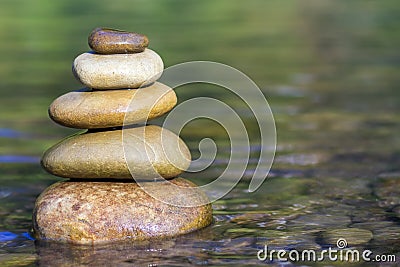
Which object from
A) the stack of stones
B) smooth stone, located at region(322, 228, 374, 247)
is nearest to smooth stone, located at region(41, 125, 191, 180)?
the stack of stones

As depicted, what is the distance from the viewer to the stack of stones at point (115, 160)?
627 centimetres

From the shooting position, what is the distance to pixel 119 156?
6.34 metres

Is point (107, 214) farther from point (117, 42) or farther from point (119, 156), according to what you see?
point (117, 42)

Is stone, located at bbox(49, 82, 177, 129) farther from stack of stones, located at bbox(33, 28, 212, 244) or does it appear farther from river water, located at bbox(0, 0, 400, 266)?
river water, located at bbox(0, 0, 400, 266)

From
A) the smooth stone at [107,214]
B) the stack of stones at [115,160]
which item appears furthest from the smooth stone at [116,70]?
the smooth stone at [107,214]

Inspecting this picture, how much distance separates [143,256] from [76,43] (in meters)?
14.4

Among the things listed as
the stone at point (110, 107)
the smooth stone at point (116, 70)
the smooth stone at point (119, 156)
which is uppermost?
the smooth stone at point (116, 70)

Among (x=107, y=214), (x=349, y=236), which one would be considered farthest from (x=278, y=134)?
(x=107, y=214)

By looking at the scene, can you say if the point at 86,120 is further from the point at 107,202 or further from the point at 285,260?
the point at 285,260

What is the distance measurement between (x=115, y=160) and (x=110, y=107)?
0.38 m

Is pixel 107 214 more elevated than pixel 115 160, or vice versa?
pixel 115 160

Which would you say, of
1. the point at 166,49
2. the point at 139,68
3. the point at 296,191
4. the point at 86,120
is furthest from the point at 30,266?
the point at 166,49

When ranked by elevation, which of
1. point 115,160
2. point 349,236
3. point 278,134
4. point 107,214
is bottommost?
point 349,236

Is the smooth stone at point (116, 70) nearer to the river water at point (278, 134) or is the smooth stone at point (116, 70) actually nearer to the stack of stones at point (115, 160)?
the stack of stones at point (115, 160)
